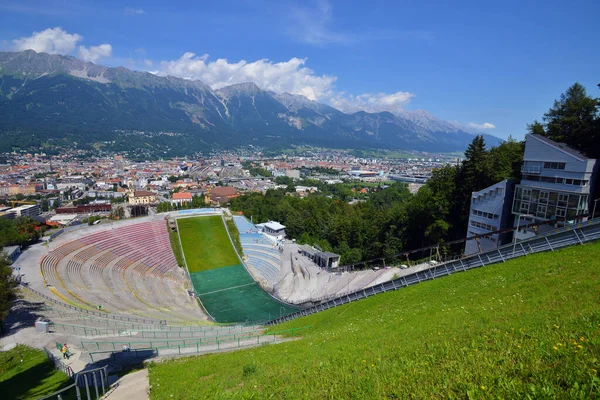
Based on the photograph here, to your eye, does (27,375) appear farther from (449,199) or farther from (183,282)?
(449,199)

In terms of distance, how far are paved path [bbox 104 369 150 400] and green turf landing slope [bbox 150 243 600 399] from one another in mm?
360

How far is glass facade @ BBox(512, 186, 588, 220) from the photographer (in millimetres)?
19219

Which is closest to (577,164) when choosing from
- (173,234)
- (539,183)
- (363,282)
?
(539,183)

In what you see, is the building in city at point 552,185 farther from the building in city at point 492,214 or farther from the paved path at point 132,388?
the paved path at point 132,388

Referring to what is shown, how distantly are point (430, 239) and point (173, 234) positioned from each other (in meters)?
32.7

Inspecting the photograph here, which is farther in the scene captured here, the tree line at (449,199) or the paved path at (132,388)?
the tree line at (449,199)

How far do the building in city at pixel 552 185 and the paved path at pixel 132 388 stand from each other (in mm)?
21739

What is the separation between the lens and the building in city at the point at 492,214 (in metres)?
23.6

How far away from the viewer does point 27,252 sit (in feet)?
99.3

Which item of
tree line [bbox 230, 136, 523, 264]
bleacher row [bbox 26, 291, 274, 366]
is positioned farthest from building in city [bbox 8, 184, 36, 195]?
bleacher row [bbox 26, 291, 274, 366]

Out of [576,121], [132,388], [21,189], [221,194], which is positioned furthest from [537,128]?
[21,189]

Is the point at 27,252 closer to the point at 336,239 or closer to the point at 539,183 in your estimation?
the point at 336,239

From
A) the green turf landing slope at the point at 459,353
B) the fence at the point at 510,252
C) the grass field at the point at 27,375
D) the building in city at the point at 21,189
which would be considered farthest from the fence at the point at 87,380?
the building in city at the point at 21,189

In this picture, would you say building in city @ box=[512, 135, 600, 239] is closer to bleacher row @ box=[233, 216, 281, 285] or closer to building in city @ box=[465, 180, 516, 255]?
building in city @ box=[465, 180, 516, 255]
